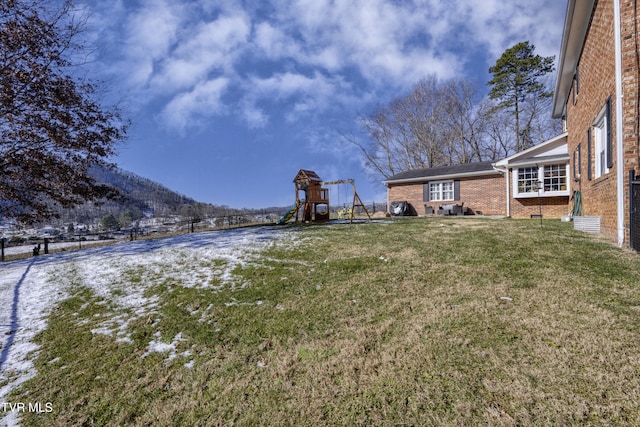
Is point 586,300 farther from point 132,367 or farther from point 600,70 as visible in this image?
point 600,70

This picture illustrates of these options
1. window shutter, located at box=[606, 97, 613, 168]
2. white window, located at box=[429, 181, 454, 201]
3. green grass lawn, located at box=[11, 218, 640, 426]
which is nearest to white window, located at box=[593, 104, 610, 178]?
window shutter, located at box=[606, 97, 613, 168]

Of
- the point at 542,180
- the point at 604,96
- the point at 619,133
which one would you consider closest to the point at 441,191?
the point at 542,180

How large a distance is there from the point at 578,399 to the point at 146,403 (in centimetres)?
298

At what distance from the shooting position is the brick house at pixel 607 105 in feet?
16.0

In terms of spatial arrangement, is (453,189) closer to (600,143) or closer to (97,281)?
(600,143)

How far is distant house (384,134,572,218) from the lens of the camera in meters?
12.2

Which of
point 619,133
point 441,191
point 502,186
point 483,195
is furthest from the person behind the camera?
point 441,191

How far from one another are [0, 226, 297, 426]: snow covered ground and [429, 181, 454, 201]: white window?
12.4m

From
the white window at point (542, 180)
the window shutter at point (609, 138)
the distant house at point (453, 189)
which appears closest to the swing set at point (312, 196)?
the distant house at point (453, 189)

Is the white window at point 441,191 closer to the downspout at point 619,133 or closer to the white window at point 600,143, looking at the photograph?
the white window at point 600,143

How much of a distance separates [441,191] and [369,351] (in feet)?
54.0

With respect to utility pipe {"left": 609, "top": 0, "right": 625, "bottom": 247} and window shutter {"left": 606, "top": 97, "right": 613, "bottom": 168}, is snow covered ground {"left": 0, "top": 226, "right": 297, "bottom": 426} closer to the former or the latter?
utility pipe {"left": 609, "top": 0, "right": 625, "bottom": 247}

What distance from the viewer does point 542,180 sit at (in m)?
12.4

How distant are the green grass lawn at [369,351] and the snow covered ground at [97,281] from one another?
0.17 m
